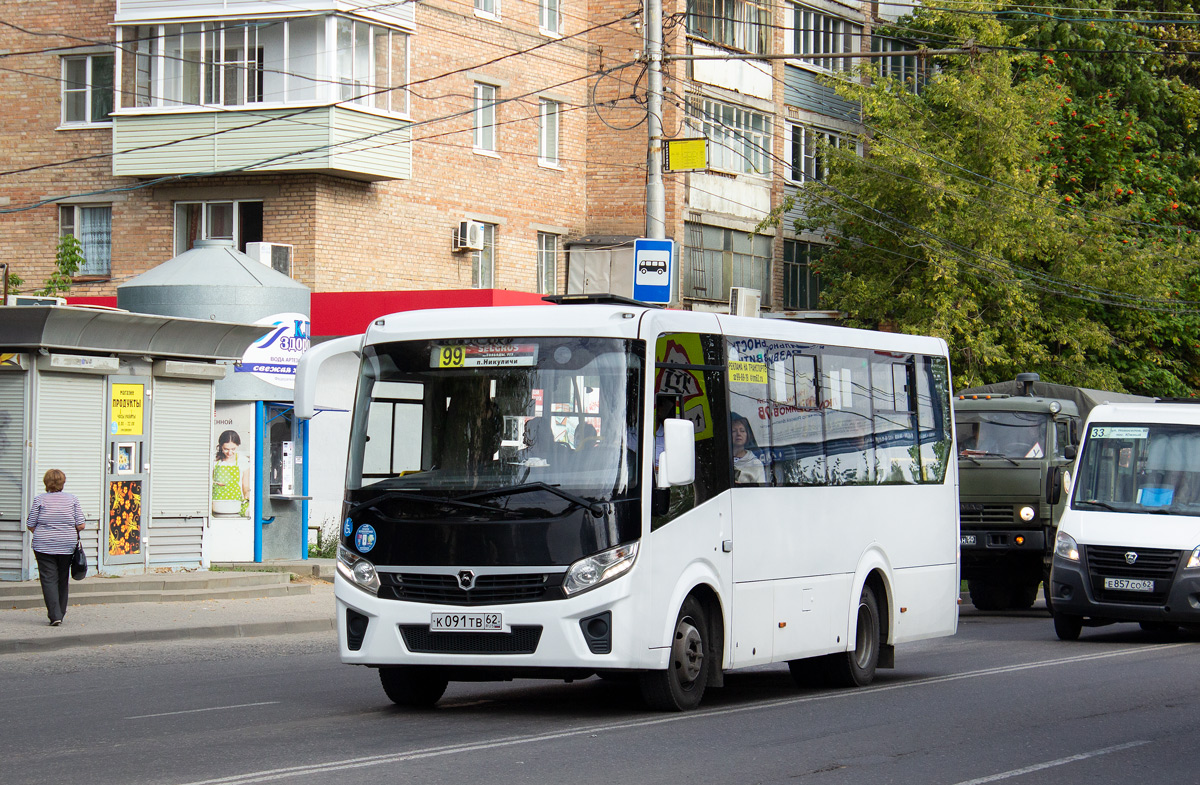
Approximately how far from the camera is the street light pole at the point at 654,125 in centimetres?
2078

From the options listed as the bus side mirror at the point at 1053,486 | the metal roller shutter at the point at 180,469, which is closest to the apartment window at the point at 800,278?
the metal roller shutter at the point at 180,469

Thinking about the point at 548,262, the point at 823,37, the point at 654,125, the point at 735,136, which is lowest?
the point at 548,262

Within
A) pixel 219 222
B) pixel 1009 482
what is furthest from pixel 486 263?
pixel 1009 482

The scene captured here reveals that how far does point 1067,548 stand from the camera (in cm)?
1733

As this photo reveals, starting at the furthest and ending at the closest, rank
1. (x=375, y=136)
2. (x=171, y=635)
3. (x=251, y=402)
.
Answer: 1. (x=375, y=136)
2. (x=251, y=402)
3. (x=171, y=635)

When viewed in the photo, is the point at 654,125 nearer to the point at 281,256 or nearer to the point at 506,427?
the point at 506,427

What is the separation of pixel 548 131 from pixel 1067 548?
21886 millimetres

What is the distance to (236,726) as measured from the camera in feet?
33.0

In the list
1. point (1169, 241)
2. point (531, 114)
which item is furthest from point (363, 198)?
point (1169, 241)

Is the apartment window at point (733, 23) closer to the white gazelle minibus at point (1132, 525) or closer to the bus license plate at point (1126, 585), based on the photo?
the white gazelle minibus at point (1132, 525)

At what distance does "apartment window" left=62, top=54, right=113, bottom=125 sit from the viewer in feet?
109

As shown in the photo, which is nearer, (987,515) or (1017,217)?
(987,515)

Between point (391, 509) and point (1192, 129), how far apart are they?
→ 36.3m

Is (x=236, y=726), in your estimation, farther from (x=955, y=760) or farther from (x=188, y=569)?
(x=188, y=569)
